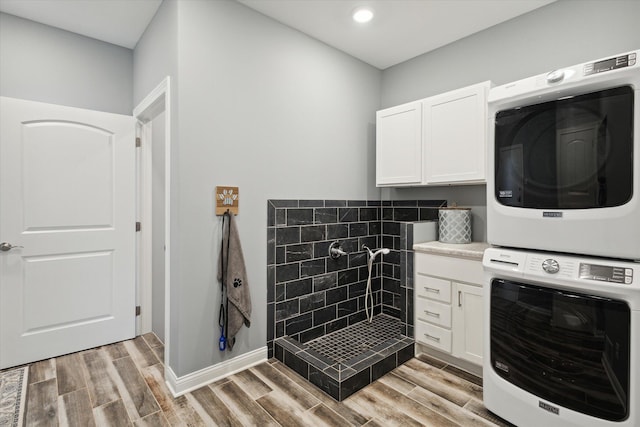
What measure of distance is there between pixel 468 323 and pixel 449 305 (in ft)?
0.57

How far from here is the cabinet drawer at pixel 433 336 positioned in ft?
7.99

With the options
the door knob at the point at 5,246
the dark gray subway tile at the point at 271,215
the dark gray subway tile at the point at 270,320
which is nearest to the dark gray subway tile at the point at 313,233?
the dark gray subway tile at the point at 271,215

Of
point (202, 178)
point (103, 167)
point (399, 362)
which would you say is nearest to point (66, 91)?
point (103, 167)

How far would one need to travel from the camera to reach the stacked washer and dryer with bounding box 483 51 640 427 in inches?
55.6

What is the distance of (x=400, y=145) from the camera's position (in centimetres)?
297

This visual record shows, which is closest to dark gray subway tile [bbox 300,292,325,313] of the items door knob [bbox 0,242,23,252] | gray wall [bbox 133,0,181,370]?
gray wall [bbox 133,0,181,370]

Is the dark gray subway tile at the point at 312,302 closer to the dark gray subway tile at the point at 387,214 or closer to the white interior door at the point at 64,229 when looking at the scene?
the dark gray subway tile at the point at 387,214

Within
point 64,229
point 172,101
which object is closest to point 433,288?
point 172,101

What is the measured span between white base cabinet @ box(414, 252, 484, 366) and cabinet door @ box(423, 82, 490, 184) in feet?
2.28

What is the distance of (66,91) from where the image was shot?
2758 mm

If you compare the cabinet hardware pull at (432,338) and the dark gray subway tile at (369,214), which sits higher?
the dark gray subway tile at (369,214)

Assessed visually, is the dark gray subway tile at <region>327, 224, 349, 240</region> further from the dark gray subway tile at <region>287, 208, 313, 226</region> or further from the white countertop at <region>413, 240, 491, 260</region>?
the white countertop at <region>413, 240, 491, 260</region>

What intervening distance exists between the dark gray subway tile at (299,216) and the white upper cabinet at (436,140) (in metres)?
0.82

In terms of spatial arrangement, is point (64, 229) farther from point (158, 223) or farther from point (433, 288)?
point (433, 288)
